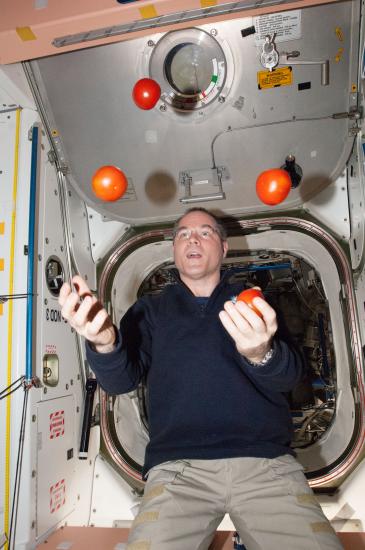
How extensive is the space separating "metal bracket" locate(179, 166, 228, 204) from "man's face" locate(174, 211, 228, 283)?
436 mm

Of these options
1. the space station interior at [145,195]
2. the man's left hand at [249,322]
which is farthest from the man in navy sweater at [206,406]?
the space station interior at [145,195]

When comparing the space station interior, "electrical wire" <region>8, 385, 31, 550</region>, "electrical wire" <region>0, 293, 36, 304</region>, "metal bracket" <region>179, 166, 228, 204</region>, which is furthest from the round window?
"electrical wire" <region>8, 385, 31, 550</region>

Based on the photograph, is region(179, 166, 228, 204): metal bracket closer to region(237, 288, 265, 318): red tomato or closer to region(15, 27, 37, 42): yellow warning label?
region(15, 27, 37, 42): yellow warning label

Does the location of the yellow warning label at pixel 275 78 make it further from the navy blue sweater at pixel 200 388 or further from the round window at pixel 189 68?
the navy blue sweater at pixel 200 388

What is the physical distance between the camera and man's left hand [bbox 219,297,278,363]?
1.39 metres

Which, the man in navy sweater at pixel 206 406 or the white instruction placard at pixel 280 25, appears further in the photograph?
the white instruction placard at pixel 280 25

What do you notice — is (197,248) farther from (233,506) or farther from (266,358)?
(233,506)

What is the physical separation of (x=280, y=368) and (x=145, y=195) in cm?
197

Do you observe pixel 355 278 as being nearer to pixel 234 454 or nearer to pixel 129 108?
pixel 234 454

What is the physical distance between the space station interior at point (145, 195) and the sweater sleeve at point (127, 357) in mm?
564

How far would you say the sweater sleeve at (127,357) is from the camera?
1.80m

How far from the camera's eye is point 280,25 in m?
2.32

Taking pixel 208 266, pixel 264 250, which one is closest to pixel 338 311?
pixel 264 250

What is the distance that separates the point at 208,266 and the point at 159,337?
540mm
